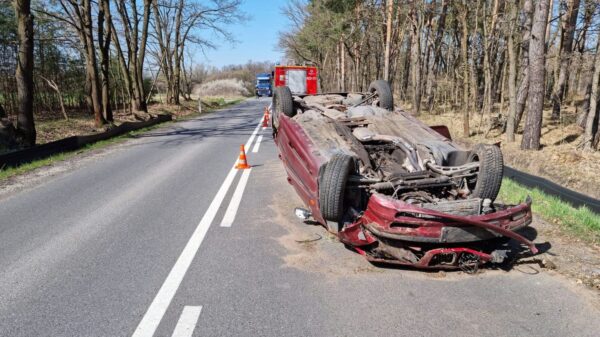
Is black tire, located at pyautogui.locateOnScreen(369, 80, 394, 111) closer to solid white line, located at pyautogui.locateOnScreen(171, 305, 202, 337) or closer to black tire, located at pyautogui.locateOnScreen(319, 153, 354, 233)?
black tire, located at pyautogui.locateOnScreen(319, 153, 354, 233)

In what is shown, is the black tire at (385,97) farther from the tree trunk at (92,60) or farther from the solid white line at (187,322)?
the tree trunk at (92,60)

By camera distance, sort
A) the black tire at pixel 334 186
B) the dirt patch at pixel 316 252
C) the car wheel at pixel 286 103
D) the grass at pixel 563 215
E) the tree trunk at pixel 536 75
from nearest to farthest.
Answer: the dirt patch at pixel 316 252, the black tire at pixel 334 186, the grass at pixel 563 215, the car wheel at pixel 286 103, the tree trunk at pixel 536 75

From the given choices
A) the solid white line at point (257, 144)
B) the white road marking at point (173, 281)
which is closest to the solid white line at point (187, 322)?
the white road marking at point (173, 281)

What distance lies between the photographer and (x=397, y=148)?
18.2 feet

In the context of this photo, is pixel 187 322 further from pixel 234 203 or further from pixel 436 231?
pixel 234 203

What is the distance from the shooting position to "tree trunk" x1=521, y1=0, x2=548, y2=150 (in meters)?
9.69

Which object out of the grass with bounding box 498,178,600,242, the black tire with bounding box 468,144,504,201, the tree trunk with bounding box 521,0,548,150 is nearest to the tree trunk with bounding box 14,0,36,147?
the black tire with bounding box 468,144,504,201

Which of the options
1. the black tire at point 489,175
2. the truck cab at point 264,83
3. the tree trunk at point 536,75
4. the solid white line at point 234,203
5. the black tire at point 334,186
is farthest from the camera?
the truck cab at point 264,83

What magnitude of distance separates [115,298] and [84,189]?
4.35 metres

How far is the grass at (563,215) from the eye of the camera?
491 centimetres

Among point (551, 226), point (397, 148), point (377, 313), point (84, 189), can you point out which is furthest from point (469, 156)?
point (84, 189)

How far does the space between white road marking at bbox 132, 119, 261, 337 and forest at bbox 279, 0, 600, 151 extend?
8.38m

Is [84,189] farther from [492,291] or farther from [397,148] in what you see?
[492,291]

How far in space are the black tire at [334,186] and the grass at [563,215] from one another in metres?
2.88
